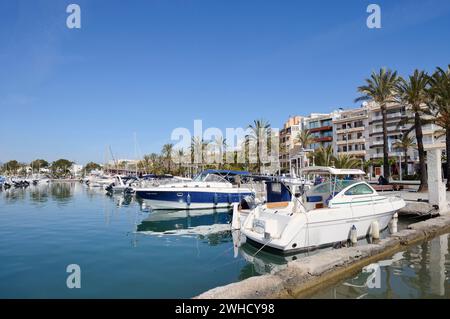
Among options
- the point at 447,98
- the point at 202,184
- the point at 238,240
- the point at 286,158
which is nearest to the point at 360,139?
the point at 286,158

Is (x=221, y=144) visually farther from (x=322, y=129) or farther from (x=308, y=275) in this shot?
(x=308, y=275)

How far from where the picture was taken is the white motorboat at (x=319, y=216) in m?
11.6

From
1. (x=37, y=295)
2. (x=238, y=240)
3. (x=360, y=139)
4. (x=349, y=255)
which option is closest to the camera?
(x=37, y=295)

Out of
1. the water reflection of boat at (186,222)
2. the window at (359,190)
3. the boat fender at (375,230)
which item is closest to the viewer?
the boat fender at (375,230)

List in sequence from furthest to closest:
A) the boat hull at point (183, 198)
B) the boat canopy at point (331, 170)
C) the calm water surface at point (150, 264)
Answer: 1. the boat hull at point (183, 198)
2. the boat canopy at point (331, 170)
3. the calm water surface at point (150, 264)

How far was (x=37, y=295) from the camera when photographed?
28.0 ft

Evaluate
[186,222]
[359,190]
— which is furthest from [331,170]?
[186,222]

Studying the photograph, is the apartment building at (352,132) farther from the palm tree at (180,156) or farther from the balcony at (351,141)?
the palm tree at (180,156)

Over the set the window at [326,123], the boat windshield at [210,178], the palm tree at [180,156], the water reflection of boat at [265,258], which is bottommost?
the water reflection of boat at [265,258]

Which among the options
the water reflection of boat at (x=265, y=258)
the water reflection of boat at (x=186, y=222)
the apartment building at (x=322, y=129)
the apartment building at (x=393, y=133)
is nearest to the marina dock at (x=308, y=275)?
the water reflection of boat at (x=265, y=258)

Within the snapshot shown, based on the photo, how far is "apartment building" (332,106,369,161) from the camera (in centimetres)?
7515

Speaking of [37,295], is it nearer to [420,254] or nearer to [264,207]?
[264,207]

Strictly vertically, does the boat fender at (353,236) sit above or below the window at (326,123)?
below
